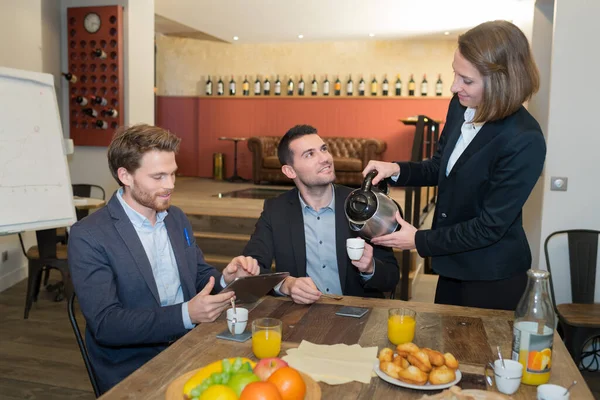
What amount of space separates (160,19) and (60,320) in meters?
6.61

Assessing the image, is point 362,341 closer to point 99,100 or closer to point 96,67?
point 99,100

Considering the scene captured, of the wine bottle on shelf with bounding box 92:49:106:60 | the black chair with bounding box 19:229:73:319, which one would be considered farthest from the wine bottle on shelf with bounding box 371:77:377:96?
the black chair with bounding box 19:229:73:319

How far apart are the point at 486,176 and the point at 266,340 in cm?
92

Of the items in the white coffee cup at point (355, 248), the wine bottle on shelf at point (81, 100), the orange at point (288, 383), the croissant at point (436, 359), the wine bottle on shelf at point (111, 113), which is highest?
the wine bottle on shelf at point (81, 100)

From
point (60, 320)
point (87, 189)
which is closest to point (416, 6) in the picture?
point (87, 189)

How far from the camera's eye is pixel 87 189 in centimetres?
598

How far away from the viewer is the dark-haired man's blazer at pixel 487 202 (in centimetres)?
182

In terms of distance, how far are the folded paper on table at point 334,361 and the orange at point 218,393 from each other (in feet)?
1.22

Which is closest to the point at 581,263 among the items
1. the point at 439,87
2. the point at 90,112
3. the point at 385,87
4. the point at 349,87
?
the point at 90,112

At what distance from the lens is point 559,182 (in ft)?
11.9

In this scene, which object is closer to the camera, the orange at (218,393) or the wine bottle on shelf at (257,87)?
the orange at (218,393)

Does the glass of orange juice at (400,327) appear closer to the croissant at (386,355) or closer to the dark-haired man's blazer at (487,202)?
the croissant at (386,355)

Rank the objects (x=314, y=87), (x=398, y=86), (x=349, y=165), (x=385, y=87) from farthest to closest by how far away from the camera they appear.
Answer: (x=314, y=87), (x=385, y=87), (x=398, y=86), (x=349, y=165)

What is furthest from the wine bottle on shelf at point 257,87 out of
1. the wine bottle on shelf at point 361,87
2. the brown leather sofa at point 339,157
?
the wine bottle on shelf at point 361,87
